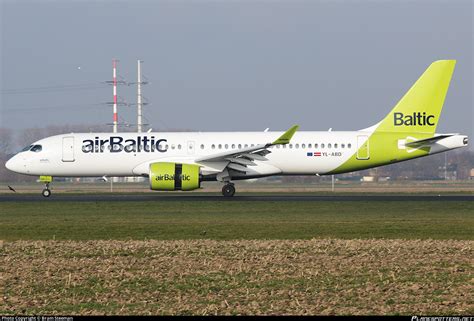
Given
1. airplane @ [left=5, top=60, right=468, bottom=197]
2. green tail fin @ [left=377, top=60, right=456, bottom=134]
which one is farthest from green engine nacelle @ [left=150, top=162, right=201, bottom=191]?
green tail fin @ [left=377, top=60, right=456, bottom=134]

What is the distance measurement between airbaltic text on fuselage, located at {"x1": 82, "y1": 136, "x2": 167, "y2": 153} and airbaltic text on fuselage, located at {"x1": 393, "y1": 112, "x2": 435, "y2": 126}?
41.8ft

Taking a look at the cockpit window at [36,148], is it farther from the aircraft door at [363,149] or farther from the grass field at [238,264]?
the aircraft door at [363,149]

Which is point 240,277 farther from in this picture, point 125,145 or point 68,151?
point 68,151

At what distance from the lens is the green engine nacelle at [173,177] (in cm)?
4084

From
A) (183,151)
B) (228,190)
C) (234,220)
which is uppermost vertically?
(183,151)

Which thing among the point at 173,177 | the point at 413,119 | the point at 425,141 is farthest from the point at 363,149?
the point at 173,177

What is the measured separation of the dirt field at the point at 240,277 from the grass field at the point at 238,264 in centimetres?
2

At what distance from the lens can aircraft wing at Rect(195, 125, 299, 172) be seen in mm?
41312

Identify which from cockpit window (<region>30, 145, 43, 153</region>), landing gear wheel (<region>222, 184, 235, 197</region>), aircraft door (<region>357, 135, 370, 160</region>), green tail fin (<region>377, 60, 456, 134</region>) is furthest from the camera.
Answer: cockpit window (<region>30, 145, 43, 153</region>)

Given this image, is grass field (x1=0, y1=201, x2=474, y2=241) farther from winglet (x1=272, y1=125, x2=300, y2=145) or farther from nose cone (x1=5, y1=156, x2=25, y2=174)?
nose cone (x1=5, y1=156, x2=25, y2=174)

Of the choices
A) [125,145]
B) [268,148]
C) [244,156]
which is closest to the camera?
[244,156]

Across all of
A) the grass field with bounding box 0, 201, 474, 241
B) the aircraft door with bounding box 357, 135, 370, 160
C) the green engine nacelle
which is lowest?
the grass field with bounding box 0, 201, 474, 241

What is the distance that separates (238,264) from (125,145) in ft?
91.7

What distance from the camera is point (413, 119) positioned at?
146 feet
